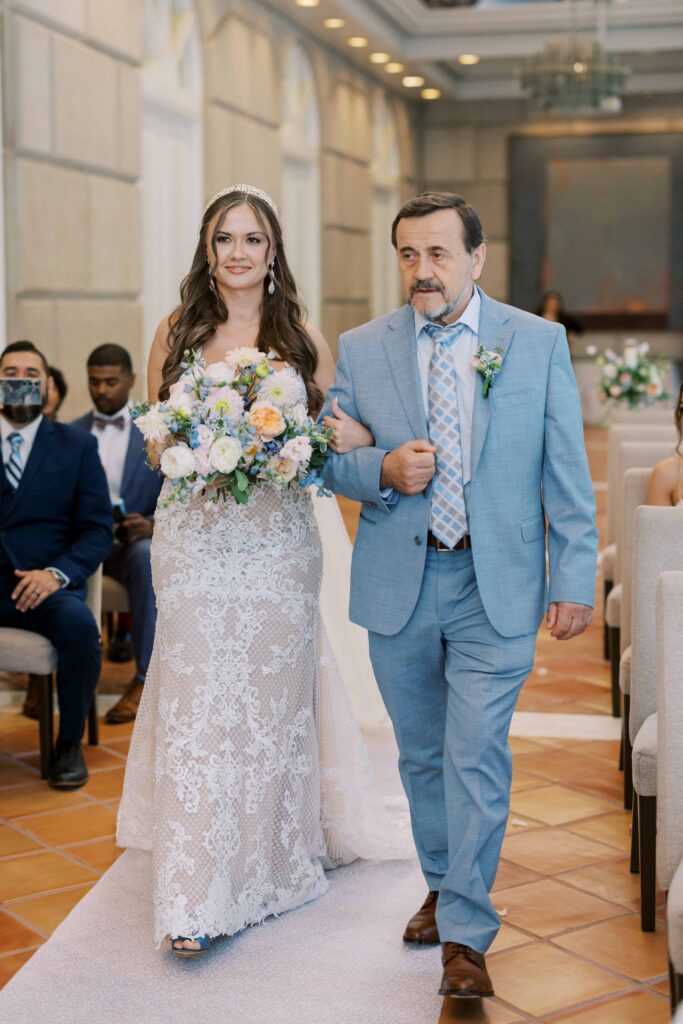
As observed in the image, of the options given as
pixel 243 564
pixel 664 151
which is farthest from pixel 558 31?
pixel 243 564

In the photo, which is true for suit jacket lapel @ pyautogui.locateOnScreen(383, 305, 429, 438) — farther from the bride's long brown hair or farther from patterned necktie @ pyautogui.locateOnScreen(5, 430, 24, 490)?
patterned necktie @ pyautogui.locateOnScreen(5, 430, 24, 490)

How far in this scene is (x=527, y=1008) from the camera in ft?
11.1

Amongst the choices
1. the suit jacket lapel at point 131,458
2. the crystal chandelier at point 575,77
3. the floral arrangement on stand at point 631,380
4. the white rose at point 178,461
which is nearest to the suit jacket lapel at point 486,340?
the white rose at point 178,461

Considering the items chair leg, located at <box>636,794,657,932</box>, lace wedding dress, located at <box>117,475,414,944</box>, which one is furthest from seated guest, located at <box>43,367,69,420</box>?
chair leg, located at <box>636,794,657,932</box>

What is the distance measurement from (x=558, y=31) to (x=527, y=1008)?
15810 millimetres

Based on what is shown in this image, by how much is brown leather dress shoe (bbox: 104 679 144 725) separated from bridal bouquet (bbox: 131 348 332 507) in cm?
258

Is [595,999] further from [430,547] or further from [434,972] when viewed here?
[430,547]

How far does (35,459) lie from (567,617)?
2862 mm

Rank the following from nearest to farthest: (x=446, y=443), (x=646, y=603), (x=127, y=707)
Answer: (x=446, y=443)
(x=646, y=603)
(x=127, y=707)

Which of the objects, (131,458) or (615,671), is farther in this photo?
(131,458)

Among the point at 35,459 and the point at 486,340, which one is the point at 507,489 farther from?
the point at 35,459

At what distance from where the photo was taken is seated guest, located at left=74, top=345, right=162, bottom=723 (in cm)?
605

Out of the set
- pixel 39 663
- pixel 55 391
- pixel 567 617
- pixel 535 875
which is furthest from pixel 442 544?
pixel 55 391

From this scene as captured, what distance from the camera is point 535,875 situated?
14.2ft
